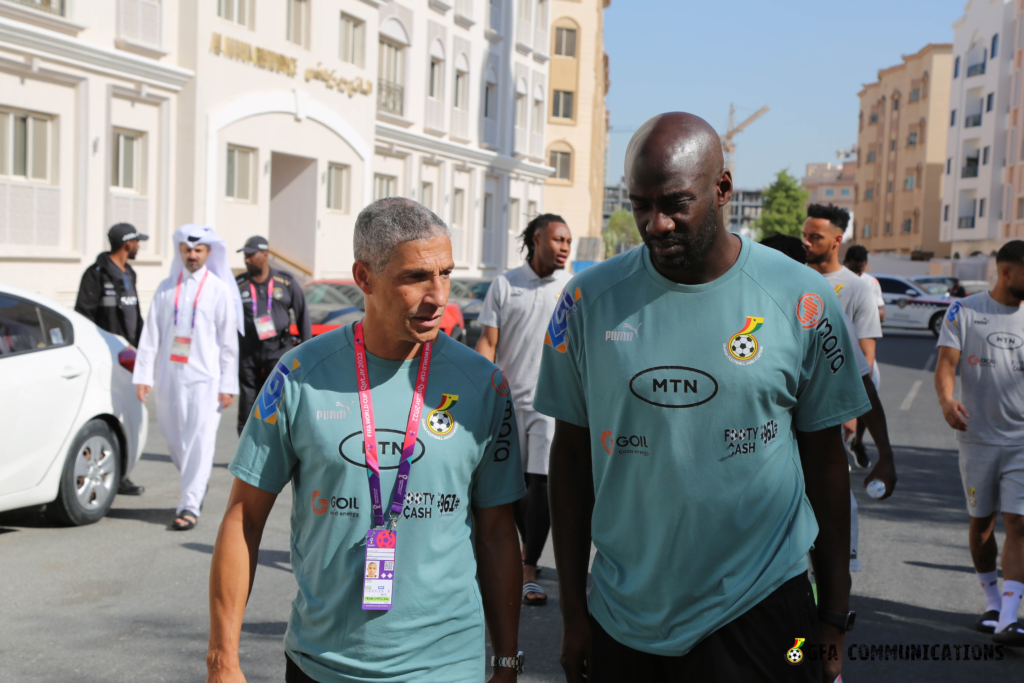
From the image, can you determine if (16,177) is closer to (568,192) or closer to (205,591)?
(205,591)

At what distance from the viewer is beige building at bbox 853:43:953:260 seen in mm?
83938

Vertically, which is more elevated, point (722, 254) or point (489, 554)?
point (722, 254)

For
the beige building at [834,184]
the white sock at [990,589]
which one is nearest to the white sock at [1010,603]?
the white sock at [990,589]

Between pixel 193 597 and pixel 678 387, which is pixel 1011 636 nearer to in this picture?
pixel 678 387

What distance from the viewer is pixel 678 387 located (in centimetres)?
245

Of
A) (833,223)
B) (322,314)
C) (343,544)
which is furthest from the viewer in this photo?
(322,314)

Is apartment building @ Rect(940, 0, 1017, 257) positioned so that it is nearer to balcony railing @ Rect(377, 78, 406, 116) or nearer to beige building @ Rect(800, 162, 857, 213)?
balcony railing @ Rect(377, 78, 406, 116)

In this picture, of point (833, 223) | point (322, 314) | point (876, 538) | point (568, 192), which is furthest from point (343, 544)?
point (568, 192)

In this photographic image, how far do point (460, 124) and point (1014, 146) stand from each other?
40.1 m

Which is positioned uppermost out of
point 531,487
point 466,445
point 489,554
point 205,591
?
point 466,445

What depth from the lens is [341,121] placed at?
95.7ft

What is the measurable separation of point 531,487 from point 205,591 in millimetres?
1950

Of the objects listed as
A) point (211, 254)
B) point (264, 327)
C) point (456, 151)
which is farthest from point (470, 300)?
point (456, 151)

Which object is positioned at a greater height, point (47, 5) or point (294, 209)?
point (47, 5)
